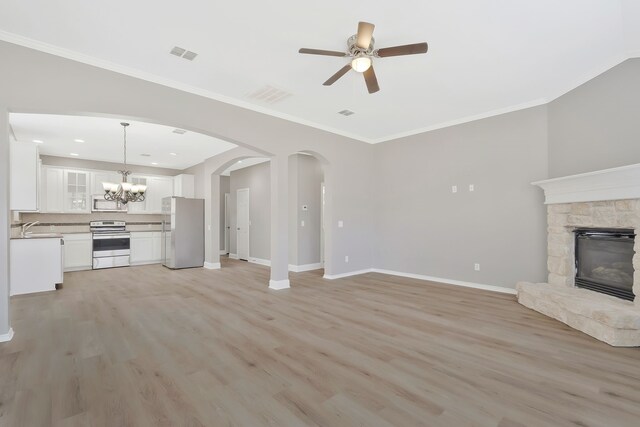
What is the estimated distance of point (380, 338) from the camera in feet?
9.91

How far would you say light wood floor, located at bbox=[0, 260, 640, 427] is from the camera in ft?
6.05

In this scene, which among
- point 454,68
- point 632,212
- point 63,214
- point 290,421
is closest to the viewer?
point 290,421

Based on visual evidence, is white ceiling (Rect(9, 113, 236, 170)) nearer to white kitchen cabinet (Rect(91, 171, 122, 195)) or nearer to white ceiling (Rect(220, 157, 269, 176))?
white kitchen cabinet (Rect(91, 171, 122, 195))

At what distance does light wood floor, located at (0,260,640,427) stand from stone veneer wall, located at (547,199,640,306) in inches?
30.3

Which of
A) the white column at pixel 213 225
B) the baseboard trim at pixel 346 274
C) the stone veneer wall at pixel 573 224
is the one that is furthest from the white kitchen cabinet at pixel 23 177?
the stone veneer wall at pixel 573 224

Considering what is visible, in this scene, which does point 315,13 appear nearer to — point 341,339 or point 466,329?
point 341,339

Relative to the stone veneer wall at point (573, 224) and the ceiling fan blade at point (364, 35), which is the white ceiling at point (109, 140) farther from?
the stone veneer wall at point (573, 224)

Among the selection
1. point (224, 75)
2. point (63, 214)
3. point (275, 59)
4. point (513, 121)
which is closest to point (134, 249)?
point (63, 214)

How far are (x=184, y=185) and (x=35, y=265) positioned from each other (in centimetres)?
398

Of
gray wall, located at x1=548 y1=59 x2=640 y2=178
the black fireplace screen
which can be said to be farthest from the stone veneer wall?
gray wall, located at x1=548 y1=59 x2=640 y2=178

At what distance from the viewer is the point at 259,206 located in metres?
8.35

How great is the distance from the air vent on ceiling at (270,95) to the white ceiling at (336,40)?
9 centimetres

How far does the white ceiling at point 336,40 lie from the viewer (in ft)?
8.42

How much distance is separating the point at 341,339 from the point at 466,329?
4.59 ft
